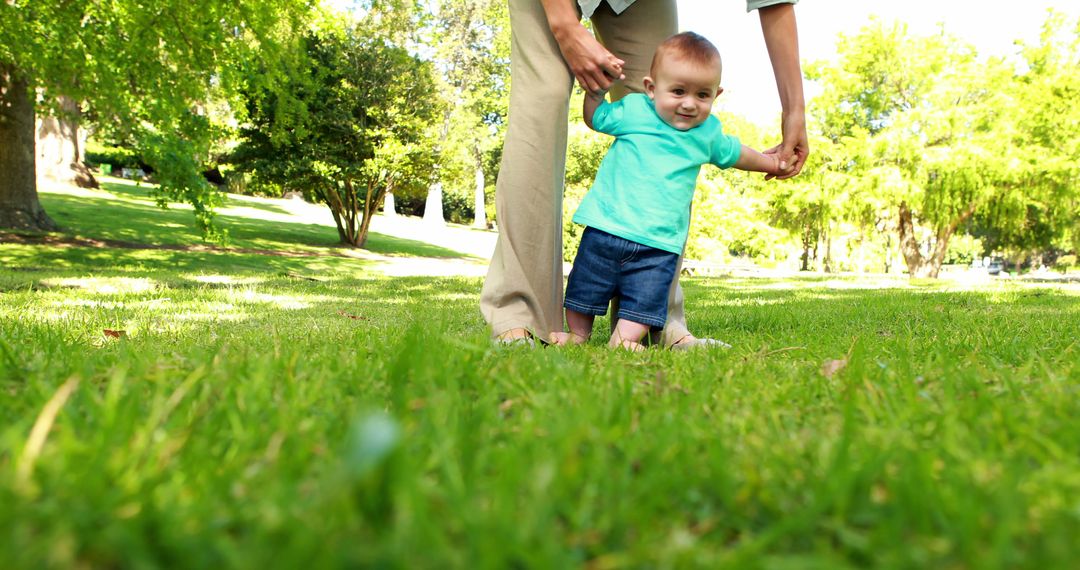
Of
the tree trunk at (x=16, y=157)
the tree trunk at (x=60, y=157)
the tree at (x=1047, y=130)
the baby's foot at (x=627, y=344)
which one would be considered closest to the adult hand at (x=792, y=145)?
the baby's foot at (x=627, y=344)

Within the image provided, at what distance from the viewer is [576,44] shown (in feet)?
9.67

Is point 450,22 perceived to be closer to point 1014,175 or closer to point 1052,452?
point 1014,175

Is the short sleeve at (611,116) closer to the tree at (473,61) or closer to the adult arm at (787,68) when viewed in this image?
the adult arm at (787,68)

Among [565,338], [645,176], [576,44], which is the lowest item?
[565,338]

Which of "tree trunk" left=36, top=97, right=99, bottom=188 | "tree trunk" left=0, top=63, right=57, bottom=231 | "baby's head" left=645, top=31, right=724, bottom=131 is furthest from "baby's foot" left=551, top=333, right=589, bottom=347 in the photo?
"tree trunk" left=36, top=97, right=99, bottom=188

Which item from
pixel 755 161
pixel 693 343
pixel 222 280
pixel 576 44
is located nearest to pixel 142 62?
pixel 222 280

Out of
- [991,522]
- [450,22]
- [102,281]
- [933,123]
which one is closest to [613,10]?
[991,522]

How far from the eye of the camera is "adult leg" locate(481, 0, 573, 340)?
308cm

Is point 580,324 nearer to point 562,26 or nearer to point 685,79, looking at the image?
point 685,79

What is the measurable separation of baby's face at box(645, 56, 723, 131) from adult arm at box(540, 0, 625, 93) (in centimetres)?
24

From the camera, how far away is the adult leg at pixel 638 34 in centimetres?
343

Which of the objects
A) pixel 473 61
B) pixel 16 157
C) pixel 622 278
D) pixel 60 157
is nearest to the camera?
pixel 622 278

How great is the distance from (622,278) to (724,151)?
30.0 inches

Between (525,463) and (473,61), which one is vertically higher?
(473,61)
